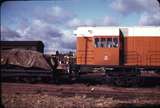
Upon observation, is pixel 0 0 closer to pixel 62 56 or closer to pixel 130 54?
pixel 130 54

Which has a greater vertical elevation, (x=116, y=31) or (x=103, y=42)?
(x=116, y=31)

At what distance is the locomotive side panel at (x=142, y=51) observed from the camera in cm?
2427

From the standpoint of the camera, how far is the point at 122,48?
24.8 m

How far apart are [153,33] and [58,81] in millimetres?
7762

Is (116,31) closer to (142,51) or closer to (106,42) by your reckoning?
(106,42)

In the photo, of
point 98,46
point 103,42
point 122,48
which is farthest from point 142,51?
point 98,46

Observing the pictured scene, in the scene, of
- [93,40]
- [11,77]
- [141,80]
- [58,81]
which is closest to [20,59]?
[11,77]

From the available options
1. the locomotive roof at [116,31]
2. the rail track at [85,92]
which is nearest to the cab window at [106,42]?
the locomotive roof at [116,31]

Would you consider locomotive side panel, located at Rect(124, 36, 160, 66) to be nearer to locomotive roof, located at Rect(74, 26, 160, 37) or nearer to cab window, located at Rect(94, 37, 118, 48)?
locomotive roof, located at Rect(74, 26, 160, 37)

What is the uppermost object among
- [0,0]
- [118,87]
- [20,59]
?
[0,0]

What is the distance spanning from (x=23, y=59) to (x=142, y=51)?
8.58 m

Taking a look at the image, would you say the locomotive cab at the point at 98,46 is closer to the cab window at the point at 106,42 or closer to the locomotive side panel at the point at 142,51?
the cab window at the point at 106,42

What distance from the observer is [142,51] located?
80.3ft

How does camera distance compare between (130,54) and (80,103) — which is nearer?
(80,103)
